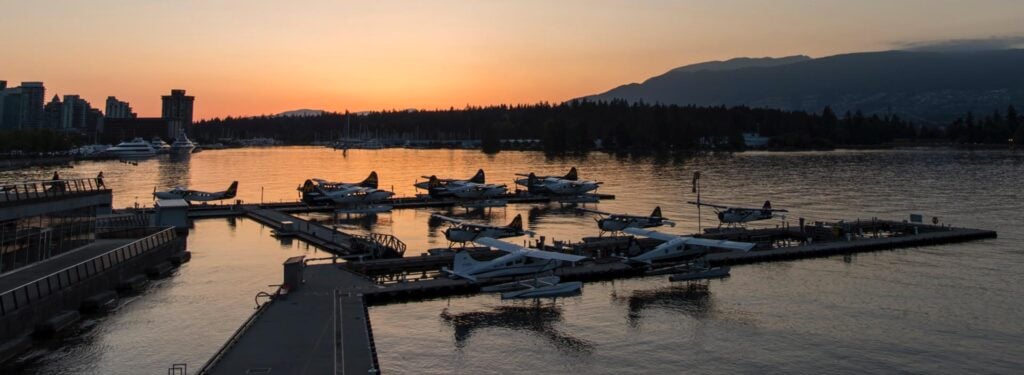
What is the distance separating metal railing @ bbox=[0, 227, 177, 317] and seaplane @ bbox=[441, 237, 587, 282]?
15.9 metres

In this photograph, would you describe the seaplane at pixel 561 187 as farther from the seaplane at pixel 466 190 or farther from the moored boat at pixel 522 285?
the moored boat at pixel 522 285

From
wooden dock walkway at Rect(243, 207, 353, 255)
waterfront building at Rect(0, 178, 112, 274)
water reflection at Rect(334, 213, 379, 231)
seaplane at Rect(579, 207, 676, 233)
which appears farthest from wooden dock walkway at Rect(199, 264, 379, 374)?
water reflection at Rect(334, 213, 379, 231)

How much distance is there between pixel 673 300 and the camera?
37281 mm

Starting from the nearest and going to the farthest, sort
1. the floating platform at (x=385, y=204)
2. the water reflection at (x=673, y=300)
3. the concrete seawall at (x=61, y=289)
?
the concrete seawall at (x=61, y=289)
the water reflection at (x=673, y=300)
the floating platform at (x=385, y=204)

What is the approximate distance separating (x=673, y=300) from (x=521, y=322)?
8.96 m

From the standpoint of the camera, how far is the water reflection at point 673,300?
34594mm

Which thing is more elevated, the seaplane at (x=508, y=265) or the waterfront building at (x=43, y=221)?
the waterfront building at (x=43, y=221)

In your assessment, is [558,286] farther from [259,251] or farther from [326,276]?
[259,251]

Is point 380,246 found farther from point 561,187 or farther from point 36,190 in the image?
point 561,187

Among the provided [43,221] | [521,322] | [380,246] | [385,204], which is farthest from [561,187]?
[43,221]

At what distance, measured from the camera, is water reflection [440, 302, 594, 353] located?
2978 cm

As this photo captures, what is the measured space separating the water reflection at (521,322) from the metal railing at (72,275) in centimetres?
1550

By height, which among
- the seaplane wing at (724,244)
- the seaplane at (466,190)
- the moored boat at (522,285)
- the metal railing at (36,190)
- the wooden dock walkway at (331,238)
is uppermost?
the metal railing at (36,190)

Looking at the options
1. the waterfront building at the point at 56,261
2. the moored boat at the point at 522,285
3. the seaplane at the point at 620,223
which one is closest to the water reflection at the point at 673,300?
the moored boat at the point at 522,285
